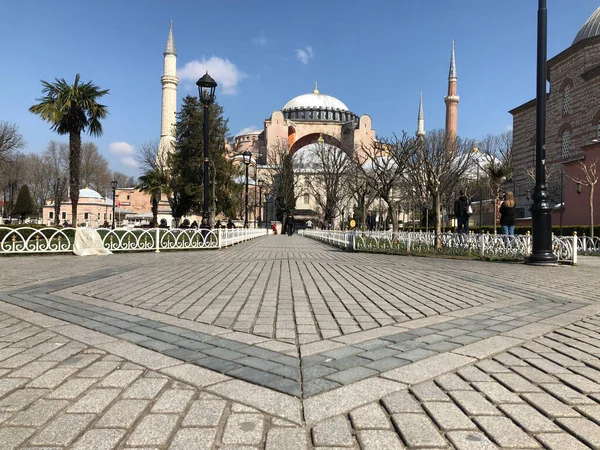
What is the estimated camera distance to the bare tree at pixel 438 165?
17719mm

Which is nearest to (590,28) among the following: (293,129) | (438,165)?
(438,165)

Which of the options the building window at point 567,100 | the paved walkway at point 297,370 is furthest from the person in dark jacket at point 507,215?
the building window at point 567,100

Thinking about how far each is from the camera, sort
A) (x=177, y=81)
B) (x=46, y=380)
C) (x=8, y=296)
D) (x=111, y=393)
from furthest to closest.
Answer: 1. (x=177, y=81)
2. (x=8, y=296)
3. (x=46, y=380)
4. (x=111, y=393)

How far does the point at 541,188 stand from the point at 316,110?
261 feet

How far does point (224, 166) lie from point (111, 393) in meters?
40.1

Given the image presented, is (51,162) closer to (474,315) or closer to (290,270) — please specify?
(290,270)

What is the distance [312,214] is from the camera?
7388cm

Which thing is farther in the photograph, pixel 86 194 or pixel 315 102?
pixel 315 102

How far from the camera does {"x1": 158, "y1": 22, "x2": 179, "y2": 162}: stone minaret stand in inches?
2213

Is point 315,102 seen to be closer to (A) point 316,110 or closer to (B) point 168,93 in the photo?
(A) point 316,110

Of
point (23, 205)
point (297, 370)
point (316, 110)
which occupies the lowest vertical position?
point (297, 370)

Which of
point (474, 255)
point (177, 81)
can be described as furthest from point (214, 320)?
point (177, 81)

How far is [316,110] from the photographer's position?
286 feet

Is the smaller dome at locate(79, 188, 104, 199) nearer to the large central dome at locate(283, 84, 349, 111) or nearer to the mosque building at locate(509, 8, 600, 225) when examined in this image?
the large central dome at locate(283, 84, 349, 111)
